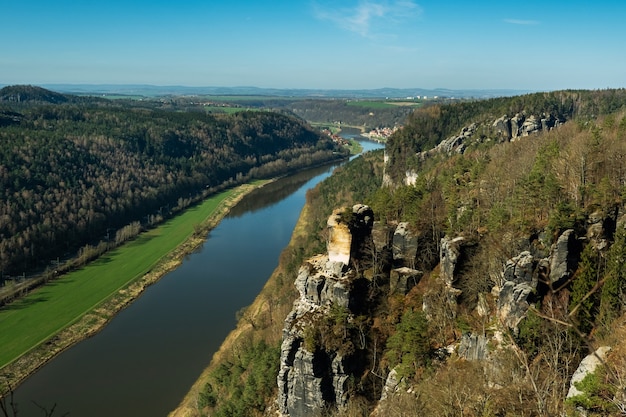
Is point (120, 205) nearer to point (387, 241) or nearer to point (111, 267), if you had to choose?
point (111, 267)

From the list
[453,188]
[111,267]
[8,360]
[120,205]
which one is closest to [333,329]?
[453,188]

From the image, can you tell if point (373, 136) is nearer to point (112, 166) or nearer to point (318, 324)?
point (112, 166)

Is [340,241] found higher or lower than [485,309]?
higher

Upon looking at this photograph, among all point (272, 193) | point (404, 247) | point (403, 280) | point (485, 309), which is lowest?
point (272, 193)

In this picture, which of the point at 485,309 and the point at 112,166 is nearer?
the point at 485,309

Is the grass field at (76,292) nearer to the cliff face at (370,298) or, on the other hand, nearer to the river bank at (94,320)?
the river bank at (94,320)

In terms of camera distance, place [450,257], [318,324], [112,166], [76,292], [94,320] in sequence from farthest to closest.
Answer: [112,166] → [76,292] → [94,320] → [318,324] → [450,257]

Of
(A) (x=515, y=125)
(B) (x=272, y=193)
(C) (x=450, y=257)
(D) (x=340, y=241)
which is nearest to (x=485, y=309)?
(C) (x=450, y=257)
